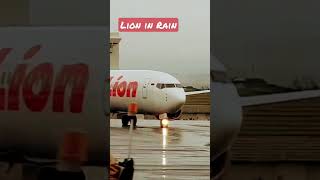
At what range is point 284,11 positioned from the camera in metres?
2.42

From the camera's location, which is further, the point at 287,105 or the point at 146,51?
the point at 146,51

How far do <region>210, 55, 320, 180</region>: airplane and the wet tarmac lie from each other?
9 centimetres

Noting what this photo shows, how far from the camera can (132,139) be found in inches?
98.9

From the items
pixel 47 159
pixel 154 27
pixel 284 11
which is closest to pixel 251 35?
pixel 284 11

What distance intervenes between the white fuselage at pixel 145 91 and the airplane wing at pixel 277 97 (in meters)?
0.37

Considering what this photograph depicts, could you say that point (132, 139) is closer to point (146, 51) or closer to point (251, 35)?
point (146, 51)

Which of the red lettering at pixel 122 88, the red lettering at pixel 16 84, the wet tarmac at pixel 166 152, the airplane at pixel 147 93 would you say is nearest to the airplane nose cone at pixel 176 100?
the airplane at pixel 147 93

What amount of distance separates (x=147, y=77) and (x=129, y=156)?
47 centimetres

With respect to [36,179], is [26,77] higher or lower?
higher

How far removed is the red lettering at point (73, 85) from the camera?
2.43m

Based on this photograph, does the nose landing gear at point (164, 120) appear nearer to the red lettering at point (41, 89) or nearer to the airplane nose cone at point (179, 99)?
the airplane nose cone at point (179, 99)

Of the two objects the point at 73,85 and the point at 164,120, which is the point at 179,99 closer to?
the point at 164,120

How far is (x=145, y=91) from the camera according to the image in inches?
107

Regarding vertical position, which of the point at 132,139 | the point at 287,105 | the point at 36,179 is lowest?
the point at 36,179
